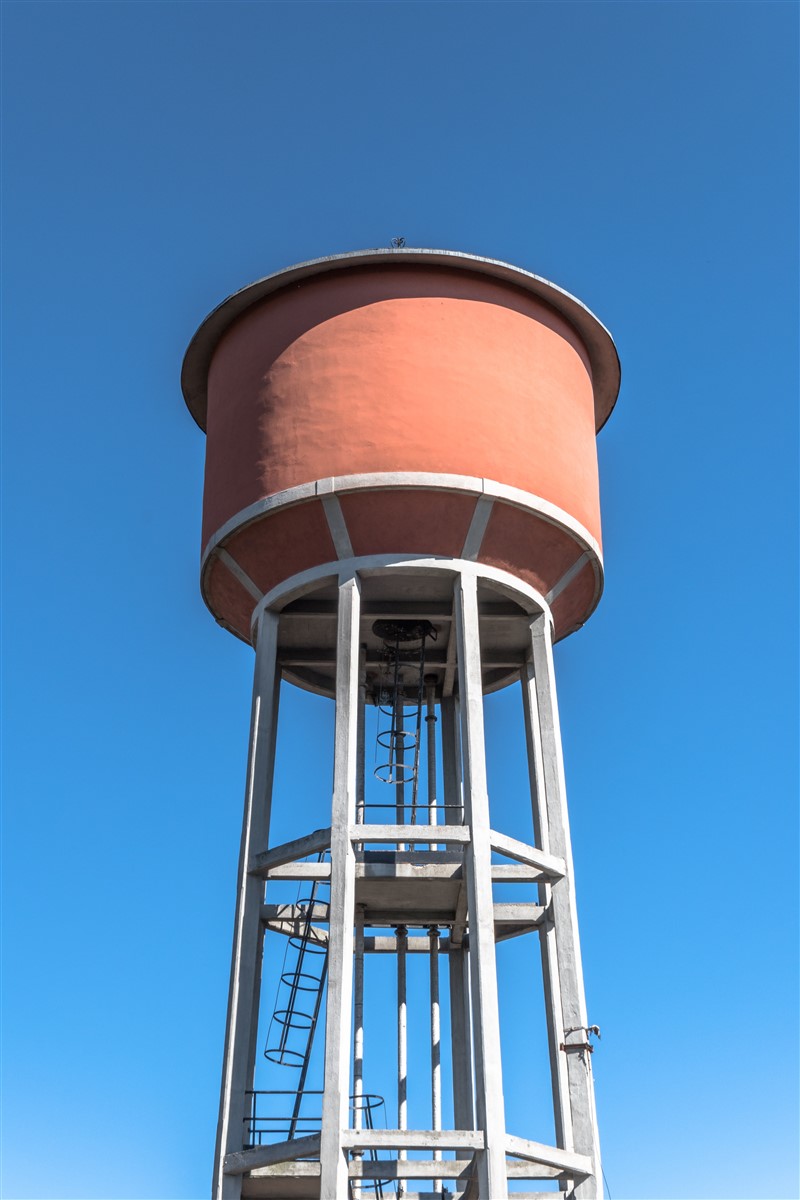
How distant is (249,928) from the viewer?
43.7 ft

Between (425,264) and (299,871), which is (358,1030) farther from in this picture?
(425,264)

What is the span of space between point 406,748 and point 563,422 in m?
4.15

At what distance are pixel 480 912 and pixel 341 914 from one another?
128 centimetres

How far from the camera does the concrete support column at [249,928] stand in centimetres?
1248

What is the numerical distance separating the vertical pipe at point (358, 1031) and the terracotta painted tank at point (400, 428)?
3734 millimetres

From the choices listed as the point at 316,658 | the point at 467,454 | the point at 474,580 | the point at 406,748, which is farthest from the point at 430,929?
the point at 467,454

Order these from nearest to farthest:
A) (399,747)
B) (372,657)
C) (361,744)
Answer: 1. (361,744)
2. (399,747)
3. (372,657)

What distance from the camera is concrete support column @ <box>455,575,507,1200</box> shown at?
11.4 meters

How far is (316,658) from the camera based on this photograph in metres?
15.9

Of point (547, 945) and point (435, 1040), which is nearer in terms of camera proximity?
point (547, 945)

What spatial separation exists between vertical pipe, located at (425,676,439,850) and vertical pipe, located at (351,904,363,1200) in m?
1.26

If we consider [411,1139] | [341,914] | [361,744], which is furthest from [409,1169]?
[361,744]

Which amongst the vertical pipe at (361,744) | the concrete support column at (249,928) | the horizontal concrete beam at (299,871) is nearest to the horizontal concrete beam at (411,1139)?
the concrete support column at (249,928)

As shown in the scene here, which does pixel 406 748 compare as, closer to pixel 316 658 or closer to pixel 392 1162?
pixel 316 658
